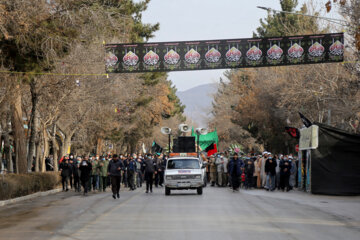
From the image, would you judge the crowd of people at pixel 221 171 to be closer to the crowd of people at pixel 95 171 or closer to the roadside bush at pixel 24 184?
the crowd of people at pixel 95 171

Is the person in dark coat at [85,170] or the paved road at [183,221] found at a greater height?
the person in dark coat at [85,170]

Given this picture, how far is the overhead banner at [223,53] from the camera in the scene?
30250 millimetres

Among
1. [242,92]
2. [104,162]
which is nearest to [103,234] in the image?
[104,162]

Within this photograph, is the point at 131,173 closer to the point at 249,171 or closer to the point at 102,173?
the point at 102,173

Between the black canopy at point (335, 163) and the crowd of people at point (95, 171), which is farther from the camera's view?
the crowd of people at point (95, 171)

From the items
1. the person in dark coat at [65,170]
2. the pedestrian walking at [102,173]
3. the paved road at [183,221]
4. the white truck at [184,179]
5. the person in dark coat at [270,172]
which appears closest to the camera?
the paved road at [183,221]

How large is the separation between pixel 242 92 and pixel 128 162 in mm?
36738

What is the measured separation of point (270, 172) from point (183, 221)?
57.5 feet

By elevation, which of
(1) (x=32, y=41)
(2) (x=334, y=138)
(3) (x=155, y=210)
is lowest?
(3) (x=155, y=210)

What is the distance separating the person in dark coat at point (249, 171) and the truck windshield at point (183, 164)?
19.3 ft

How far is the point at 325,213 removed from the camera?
17.7 metres

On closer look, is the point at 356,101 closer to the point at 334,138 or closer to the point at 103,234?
the point at 334,138

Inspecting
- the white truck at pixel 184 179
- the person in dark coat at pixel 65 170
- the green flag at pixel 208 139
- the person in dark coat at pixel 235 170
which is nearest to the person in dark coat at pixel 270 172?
the person in dark coat at pixel 235 170

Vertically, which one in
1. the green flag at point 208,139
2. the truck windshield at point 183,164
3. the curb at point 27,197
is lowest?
the curb at point 27,197
